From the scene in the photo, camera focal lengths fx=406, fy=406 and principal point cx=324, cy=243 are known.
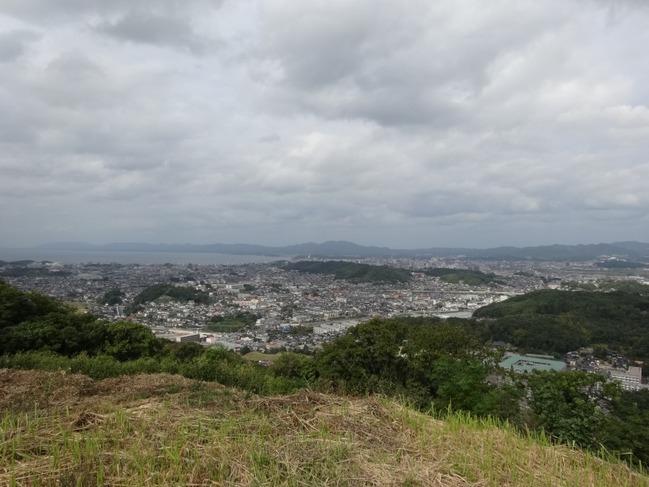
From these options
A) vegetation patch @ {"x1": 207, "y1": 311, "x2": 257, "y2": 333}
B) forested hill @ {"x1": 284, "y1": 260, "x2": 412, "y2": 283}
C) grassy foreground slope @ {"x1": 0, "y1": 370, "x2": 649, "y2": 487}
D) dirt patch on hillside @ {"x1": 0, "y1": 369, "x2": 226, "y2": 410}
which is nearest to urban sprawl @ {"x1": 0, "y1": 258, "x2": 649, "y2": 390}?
vegetation patch @ {"x1": 207, "y1": 311, "x2": 257, "y2": 333}

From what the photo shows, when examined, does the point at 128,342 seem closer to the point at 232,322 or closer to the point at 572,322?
the point at 232,322

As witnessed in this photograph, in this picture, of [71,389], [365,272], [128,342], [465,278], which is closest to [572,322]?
[128,342]

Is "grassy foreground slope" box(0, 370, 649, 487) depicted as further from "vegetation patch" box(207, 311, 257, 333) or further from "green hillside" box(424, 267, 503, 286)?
"green hillside" box(424, 267, 503, 286)

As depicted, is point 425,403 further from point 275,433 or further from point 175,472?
point 175,472

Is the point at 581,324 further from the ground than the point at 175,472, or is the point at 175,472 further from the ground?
the point at 175,472

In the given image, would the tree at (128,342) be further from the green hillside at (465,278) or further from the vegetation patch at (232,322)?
the green hillside at (465,278)

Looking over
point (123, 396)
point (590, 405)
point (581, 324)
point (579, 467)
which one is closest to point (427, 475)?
point (579, 467)
